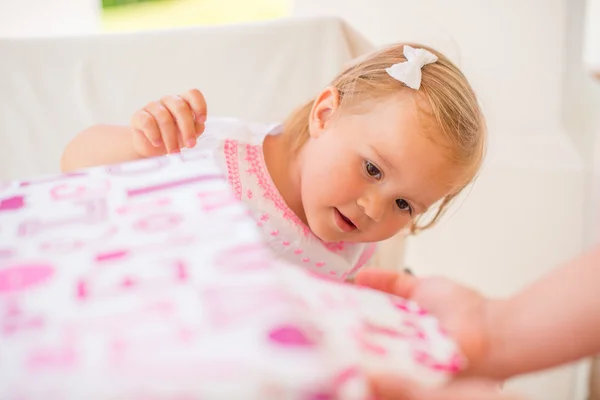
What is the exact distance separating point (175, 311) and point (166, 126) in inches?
17.9

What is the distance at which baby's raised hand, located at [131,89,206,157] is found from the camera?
0.72 metres

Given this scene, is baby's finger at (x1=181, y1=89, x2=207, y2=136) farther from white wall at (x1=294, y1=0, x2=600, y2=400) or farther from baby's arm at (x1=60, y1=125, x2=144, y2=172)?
white wall at (x1=294, y1=0, x2=600, y2=400)

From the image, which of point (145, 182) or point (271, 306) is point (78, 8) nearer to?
point (145, 182)

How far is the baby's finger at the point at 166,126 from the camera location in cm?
72

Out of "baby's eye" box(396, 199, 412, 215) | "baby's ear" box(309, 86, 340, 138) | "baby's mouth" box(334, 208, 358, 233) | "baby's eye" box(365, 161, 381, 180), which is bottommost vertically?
"baby's mouth" box(334, 208, 358, 233)

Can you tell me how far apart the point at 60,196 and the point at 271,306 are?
0.20 m

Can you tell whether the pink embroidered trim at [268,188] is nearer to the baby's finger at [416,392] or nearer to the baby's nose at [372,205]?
the baby's nose at [372,205]

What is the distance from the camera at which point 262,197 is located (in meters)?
0.88

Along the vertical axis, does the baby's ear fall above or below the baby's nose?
above

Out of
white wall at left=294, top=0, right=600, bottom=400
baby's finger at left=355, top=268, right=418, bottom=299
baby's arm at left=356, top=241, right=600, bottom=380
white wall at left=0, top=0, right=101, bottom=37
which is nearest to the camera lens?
baby's arm at left=356, top=241, right=600, bottom=380

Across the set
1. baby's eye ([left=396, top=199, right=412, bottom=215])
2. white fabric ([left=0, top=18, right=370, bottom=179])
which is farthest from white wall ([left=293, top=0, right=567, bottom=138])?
baby's eye ([left=396, top=199, right=412, bottom=215])

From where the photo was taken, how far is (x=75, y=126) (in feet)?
3.57

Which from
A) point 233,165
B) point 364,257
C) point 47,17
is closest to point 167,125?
point 233,165

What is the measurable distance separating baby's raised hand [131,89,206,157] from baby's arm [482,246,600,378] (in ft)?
1.36
